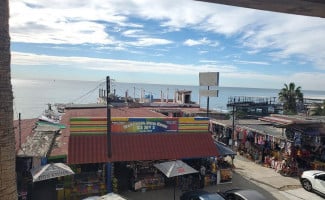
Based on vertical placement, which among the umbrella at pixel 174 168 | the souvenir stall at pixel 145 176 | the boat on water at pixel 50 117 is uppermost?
the boat on water at pixel 50 117

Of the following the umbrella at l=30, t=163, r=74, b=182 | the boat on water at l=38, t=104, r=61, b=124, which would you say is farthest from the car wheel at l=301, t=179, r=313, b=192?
the boat on water at l=38, t=104, r=61, b=124

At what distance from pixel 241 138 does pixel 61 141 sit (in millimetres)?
17173

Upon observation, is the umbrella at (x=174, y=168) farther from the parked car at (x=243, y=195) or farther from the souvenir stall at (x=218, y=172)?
the souvenir stall at (x=218, y=172)

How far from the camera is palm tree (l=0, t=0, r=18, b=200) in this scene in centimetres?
562

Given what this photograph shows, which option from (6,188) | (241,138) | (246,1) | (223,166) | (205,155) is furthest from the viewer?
(241,138)

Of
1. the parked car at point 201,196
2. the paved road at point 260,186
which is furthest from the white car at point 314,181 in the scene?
the parked car at point 201,196

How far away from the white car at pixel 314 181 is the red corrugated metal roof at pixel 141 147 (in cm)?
626

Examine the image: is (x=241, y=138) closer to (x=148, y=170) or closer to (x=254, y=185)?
(x=254, y=185)

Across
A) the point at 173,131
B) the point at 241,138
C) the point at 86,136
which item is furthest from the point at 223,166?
the point at 86,136

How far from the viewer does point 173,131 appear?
2095cm

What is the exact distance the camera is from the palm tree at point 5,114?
562 centimetres

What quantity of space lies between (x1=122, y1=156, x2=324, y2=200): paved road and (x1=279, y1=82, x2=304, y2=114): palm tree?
86.3 feet

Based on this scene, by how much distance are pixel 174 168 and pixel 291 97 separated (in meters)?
37.5

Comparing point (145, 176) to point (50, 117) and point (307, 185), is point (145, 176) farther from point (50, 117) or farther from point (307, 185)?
point (50, 117)
